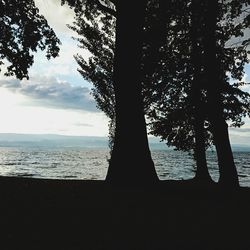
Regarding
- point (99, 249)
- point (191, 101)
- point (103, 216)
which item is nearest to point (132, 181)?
point (103, 216)

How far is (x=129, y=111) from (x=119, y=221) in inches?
277

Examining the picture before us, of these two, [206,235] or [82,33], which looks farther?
[82,33]

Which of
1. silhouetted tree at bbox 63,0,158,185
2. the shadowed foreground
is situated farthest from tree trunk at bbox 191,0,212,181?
the shadowed foreground

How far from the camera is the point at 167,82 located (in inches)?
1034

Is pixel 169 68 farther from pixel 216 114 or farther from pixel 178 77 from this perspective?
pixel 216 114

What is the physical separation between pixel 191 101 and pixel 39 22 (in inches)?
451

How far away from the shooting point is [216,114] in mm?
15352

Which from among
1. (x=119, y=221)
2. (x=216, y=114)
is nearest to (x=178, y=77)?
(x=216, y=114)

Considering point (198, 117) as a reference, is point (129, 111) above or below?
below

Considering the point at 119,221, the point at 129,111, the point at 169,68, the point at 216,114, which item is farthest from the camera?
the point at 169,68

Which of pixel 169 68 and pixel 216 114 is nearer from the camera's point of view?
pixel 216 114

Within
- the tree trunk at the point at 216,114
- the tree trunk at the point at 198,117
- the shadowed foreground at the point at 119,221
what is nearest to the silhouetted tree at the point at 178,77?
the tree trunk at the point at 198,117

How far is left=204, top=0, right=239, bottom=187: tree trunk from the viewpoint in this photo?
15.4 m

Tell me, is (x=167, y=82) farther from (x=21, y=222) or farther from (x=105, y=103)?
(x=21, y=222)
